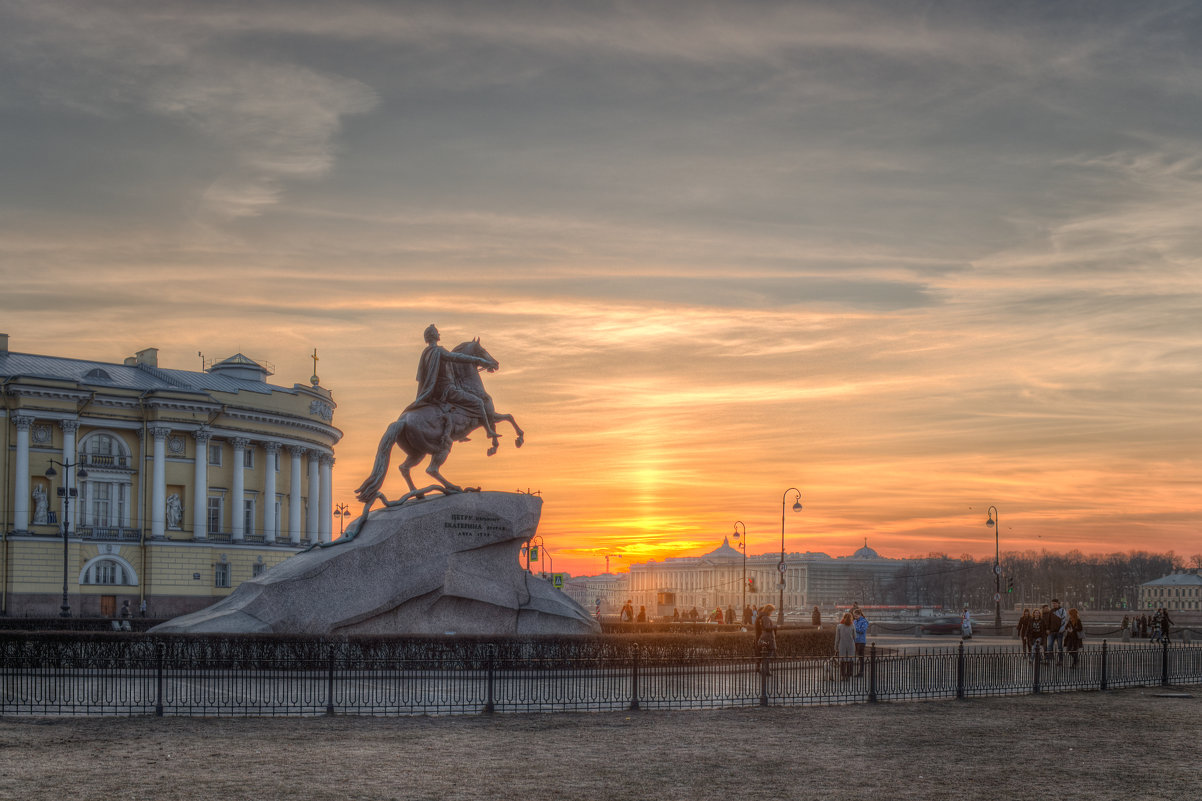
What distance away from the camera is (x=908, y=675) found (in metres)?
24.6

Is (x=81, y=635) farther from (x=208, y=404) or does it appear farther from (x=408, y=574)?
(x=208, y=404)

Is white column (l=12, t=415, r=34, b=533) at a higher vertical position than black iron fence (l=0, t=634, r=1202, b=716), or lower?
higher

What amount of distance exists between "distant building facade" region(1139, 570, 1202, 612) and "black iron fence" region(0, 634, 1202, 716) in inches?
6593

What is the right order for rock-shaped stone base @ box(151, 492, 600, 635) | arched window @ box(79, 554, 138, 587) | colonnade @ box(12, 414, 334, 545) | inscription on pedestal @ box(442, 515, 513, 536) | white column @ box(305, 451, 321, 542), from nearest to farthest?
1. rock-shaped stone base @ box(151, 492, 600, 635)
2. inscription on pedestal @ box(442, 515, 513, 536)
3. colonnade @ box(12, 414, 334, 545)
4. arched window @ box(79, 554, 138, 587)
5. white column @ box(305, 451, 321, 542)

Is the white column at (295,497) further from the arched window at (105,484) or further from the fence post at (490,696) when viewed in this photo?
the fence post at (490,696)

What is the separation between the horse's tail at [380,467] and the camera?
29.8 metres

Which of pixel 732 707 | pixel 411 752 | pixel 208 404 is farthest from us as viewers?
pixel 208 404

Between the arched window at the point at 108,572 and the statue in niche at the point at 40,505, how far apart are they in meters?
3.73

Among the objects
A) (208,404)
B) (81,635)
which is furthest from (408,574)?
(208,404)

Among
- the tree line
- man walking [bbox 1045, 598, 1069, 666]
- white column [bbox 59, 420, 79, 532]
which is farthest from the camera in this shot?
the tree line

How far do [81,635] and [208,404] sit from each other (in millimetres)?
55450

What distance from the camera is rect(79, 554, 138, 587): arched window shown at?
76.8m

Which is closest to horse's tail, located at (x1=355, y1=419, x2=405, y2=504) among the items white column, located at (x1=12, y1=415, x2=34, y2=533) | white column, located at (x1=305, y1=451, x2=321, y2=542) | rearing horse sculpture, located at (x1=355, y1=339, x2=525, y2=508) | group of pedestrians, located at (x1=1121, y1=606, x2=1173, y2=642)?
rearing horse sculpture, located at (x1=355, y1=339, x2=525, y2=508)

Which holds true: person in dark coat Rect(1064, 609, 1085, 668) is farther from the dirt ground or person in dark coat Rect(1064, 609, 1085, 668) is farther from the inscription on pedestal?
the inscription on pedestal
